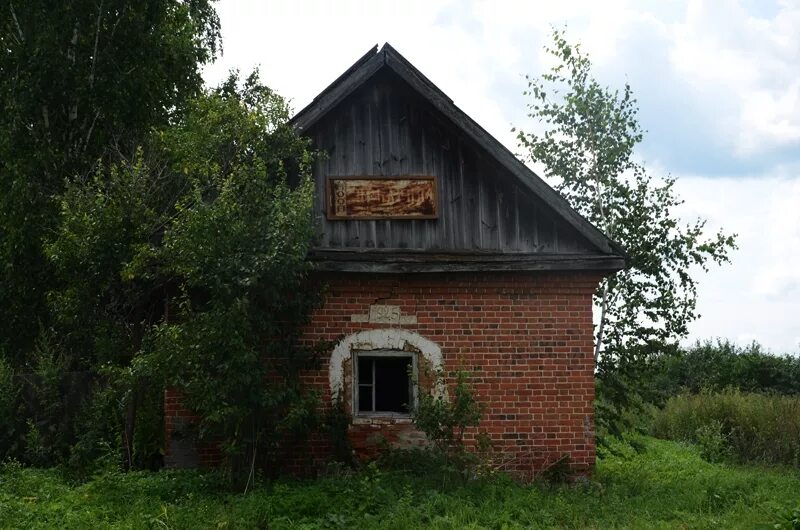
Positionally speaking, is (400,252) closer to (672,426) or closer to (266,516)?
(266,516)

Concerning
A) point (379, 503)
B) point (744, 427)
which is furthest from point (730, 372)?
point (379, 503)

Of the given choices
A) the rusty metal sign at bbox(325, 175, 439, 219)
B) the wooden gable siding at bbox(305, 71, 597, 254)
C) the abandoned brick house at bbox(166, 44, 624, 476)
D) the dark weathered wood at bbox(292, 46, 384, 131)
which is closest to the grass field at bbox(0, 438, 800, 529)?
the abandoned brick house at bbox(166, 44, 624, 476)

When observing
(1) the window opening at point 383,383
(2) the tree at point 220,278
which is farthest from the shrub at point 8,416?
(1) the window opening at point 383,383

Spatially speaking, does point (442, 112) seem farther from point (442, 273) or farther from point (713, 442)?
point (713, 442)

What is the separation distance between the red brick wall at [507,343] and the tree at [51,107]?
7.36 m

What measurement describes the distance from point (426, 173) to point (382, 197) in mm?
686

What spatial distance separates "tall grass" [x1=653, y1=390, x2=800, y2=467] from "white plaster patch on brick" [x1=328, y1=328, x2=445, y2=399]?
24.5 feet

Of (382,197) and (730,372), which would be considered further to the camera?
(730,372)

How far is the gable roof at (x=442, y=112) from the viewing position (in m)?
10.8

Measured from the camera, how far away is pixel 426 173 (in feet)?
36.8

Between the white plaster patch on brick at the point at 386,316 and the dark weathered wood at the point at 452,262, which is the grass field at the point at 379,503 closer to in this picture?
the white plaster patch on brick at the point at 386,316

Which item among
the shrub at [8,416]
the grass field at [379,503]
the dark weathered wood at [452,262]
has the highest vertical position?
the dark weathered wood at [452,262]

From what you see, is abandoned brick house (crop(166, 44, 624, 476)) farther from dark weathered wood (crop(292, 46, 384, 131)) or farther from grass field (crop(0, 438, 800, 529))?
grass field (crop(0, 438, 800, 529))

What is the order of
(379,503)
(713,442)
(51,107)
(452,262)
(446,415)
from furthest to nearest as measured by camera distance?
(51,107) < (713,442) < (452,262) < (446,415) < (379,503)
